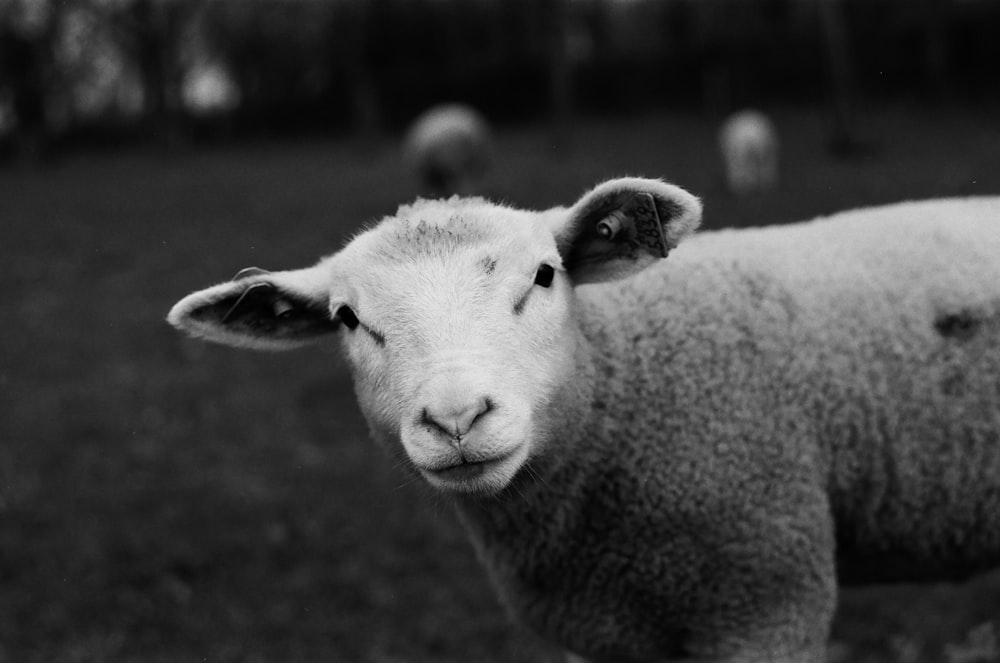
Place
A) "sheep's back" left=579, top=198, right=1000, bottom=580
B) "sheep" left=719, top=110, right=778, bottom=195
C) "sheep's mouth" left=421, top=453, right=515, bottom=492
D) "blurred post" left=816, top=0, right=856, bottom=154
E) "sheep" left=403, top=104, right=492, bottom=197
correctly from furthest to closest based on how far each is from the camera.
→ "sheep" left=403, top=104, right=492, bottom=197, "blurred post" left=816, top=0, right=856, bottom=154, "sheep" left=719, top=110, right=778, bottom=195, "sheep's back" left=579, top=198, right=1000, bottom=580, "sheep's mouth" left=421, top=453, right=515, bottom=492

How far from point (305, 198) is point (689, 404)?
49.6 feet

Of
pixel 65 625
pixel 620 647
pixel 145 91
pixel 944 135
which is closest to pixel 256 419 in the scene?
pixel 65 625

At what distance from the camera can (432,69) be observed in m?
35.6

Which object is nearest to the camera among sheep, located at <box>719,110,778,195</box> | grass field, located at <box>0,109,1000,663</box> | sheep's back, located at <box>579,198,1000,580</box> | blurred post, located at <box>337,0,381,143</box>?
sheep's back, located at <box>579,198,1000,580</box>

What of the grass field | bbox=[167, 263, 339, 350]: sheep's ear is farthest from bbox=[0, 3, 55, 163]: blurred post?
bbox=[167, 263, 339, 350]: sheep's ear

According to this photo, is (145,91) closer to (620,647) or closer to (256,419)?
(256,419)

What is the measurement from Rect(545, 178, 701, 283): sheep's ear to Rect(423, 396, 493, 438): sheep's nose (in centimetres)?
90

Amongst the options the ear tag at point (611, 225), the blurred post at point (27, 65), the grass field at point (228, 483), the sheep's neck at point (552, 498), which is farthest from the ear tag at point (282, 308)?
the blurred post at point (27, 65)

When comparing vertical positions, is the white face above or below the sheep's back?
above

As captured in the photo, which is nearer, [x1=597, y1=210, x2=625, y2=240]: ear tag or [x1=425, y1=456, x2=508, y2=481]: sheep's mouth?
[x1=425, y1=456, x2=508, y2=481]: sheep's mouth

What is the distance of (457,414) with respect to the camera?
235 centimetres

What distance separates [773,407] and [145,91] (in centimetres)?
3411

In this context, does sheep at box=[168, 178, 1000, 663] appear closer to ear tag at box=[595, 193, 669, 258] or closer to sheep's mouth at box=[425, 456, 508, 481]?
ear tag at box=[595, 193, 669, 258]

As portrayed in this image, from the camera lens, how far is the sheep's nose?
2.35 m
